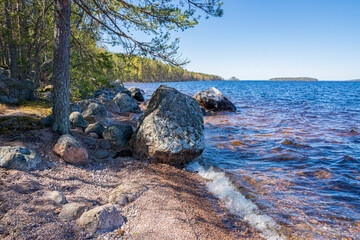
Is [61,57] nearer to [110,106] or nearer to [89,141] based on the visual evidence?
[89,141]

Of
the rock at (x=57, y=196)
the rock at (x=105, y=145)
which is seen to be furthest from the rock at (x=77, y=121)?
the rock at (x=57, y=196)

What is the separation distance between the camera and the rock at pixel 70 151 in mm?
5172

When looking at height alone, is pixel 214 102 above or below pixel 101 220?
above

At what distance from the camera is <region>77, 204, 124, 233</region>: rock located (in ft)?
9.98

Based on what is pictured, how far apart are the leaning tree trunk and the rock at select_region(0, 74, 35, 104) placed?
17.2 ft

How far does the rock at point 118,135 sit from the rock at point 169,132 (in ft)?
1.78

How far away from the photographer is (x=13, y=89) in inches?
413

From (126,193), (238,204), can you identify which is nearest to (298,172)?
(238,204)

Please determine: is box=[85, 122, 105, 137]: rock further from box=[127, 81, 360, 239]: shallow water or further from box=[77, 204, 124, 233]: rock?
box=[77, 204, 124, 233]: rock

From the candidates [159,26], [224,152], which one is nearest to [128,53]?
[159,26]

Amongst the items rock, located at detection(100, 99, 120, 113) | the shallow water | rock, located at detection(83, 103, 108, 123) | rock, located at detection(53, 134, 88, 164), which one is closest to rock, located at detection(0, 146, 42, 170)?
rock, located at detection(53, 134, 88, 164)

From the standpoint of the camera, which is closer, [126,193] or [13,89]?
[126,193]

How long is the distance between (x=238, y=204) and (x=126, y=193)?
2.58m

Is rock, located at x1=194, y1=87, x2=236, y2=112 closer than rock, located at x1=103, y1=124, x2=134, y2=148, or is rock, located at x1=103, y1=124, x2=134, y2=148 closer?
rock, located at x1=103, y1=124, x2=134, y2=148
